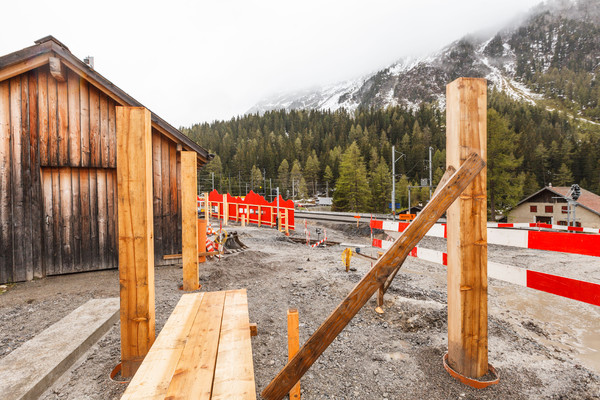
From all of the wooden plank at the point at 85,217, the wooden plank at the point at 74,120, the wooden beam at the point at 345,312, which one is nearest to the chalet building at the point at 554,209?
the wooden beam at the point at 345,312

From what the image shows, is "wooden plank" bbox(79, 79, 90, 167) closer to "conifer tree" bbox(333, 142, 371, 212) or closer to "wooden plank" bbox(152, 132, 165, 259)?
"wooden plank" bbox(152, 132, 165, 259)

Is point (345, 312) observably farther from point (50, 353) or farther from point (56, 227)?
point (56, 227)

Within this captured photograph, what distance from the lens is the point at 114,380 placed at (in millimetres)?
2791

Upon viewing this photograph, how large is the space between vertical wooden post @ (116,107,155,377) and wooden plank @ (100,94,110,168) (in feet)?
19.2

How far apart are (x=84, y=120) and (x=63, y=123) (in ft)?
1.36

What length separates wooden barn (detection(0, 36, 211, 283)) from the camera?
6.32 meters

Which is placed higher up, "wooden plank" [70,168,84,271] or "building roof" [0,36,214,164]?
"building roof" [0,36,214,164]

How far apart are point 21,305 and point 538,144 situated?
9073 centimetres

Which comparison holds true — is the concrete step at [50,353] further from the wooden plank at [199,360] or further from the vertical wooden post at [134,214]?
the wooden plank at [199,360]

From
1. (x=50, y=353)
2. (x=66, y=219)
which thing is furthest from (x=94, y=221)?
(x=50, y=353)

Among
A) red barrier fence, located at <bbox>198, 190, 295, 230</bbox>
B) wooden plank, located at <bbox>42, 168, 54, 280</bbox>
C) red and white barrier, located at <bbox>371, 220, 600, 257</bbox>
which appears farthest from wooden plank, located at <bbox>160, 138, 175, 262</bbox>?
red barrier fence, located at <bbox>198, 190, 295, 230</bbox>

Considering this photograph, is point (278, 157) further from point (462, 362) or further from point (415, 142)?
point (462, 362)

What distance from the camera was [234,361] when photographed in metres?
1.90

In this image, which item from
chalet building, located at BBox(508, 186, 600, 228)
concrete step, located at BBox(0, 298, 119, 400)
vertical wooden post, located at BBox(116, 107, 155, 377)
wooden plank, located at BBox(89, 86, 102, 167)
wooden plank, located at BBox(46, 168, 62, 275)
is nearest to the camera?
vertical wooden post, located at BBox(116, 107, 155, 377)
